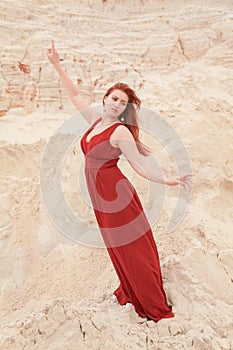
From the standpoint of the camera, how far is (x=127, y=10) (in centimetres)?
480

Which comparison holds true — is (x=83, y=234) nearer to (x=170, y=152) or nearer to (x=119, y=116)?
(x=170, y=152)

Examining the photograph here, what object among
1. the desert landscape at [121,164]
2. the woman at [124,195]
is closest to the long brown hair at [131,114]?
the woman at [124,195]

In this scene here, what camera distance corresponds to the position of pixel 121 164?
3303mm

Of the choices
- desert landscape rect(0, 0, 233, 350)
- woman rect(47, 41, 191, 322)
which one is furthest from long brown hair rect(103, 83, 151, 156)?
desert landscape rect(0, 0, 233, 350)

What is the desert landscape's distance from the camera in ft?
5.52

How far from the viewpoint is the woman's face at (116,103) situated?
167 cm

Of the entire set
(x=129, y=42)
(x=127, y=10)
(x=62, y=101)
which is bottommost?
(x=62, y=101)

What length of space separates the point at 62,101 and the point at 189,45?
1.95m

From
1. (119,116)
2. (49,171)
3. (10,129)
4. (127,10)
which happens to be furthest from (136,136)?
(127,10)

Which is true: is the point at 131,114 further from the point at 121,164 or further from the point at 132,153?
the point at 121,164

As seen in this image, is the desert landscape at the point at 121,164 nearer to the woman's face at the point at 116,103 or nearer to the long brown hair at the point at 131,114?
the long brown hair at the point at 131,114

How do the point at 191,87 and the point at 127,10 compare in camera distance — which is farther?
the point at 127,10

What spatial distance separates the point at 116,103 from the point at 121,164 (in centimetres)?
165

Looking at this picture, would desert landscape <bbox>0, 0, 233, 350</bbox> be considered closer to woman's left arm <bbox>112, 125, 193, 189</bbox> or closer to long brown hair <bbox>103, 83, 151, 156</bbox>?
woman's left arm <bbox>112, 125, 193, 189</bbox>
